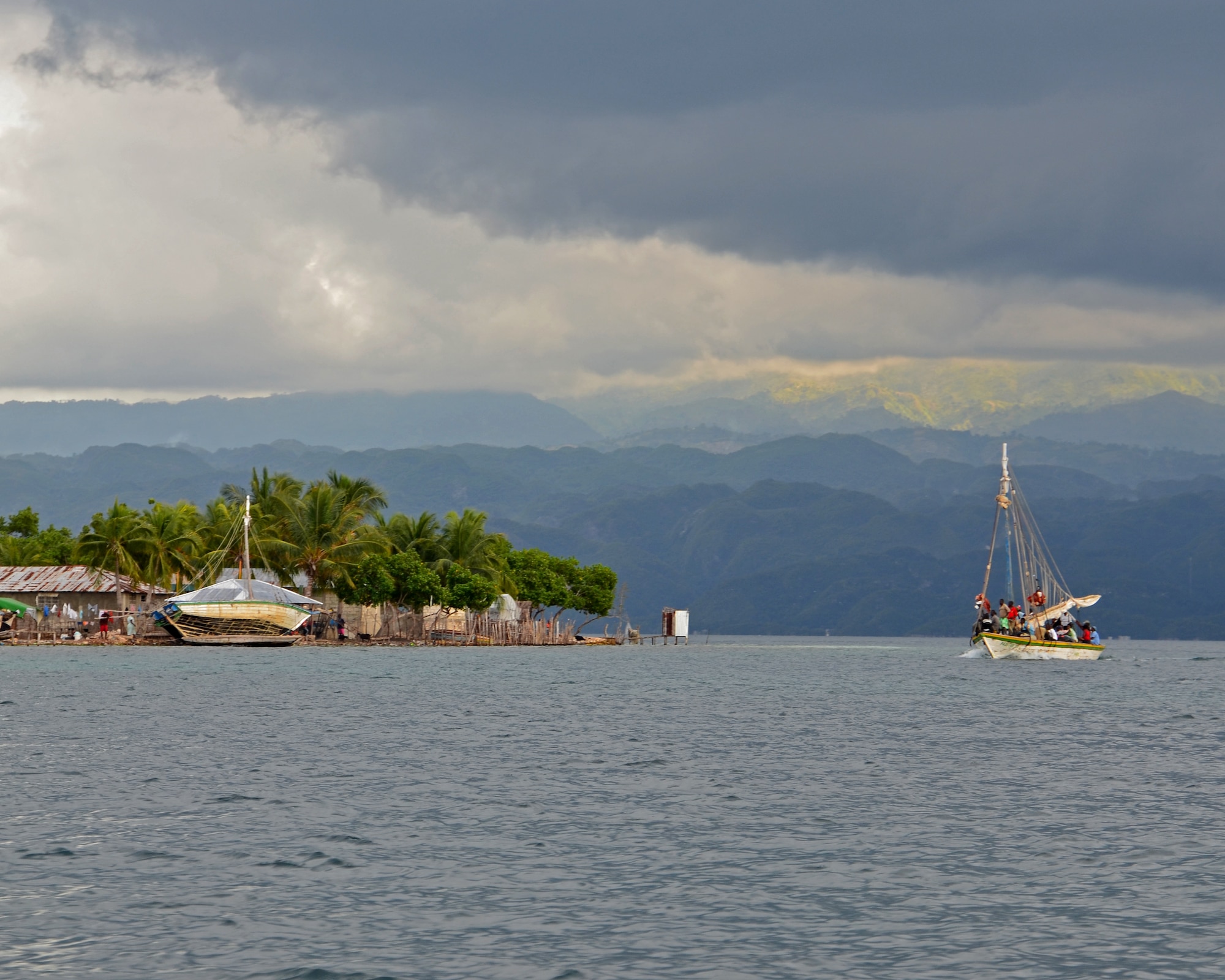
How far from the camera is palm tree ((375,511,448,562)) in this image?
156 metres

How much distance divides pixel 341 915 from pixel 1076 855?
14.0 m

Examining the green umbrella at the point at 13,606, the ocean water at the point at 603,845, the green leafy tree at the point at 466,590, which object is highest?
the green leafy tree at the point at 466,590

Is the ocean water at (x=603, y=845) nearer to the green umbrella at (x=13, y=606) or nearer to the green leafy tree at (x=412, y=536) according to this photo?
the green umbrella at (x=13, y=606)

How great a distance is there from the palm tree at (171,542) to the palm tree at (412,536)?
2001 centimetres

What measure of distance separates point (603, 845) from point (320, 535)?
115425mm

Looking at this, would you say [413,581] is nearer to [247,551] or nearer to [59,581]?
[247,551]

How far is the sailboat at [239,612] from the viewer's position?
5113 inches

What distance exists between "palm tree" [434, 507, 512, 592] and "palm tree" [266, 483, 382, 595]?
1351cm

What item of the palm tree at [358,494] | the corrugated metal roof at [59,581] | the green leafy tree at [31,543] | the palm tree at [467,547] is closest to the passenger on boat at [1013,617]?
the palm tree at [467,547]

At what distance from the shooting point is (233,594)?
130125 millimetres

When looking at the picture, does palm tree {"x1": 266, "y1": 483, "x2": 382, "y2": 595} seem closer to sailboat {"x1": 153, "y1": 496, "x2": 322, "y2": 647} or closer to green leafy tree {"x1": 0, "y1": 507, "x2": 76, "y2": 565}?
sailboat {"x1": 153, "y1": 496, "x2": 322, "y2": 647}

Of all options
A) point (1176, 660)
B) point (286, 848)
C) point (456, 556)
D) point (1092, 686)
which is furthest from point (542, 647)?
point (286, 848)

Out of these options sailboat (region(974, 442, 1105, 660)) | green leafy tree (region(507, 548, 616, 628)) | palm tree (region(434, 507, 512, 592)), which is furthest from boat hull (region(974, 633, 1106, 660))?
green leafy tree (region(507, 548, 616, 628))

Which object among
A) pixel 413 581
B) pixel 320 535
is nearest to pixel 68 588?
pixel 320 535
